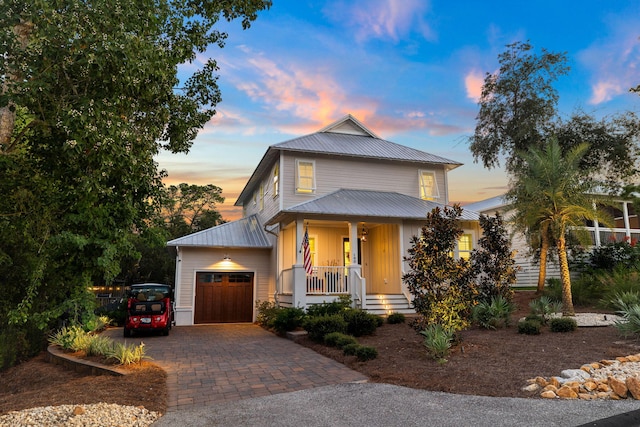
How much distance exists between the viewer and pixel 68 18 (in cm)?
444

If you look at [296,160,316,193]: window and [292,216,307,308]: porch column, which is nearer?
[292,216,307,308]: porch column

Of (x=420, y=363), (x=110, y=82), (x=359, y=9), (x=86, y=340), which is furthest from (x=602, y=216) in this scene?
(x=86, y=340)

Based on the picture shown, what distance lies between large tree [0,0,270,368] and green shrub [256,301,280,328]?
831 cm

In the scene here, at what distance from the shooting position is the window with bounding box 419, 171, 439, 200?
16.6 m

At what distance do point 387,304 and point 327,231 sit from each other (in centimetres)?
416

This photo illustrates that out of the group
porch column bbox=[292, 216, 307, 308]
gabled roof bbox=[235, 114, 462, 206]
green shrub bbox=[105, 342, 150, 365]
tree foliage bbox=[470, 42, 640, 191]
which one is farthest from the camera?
tree foliage bbox=[470, 42, 640, 191]

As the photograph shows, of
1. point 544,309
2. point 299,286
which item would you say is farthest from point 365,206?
point 544,309

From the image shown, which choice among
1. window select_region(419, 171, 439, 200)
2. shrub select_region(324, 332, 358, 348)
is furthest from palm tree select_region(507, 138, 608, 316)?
shrub select_region(324, 332, 358, 348)

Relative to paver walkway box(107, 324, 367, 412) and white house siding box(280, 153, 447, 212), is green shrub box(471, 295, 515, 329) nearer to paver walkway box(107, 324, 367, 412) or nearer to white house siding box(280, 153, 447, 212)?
paver walkway box(107, 324, 367, 412)

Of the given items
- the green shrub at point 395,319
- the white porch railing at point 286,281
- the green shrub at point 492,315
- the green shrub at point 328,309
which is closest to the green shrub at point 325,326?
the green shrub at point 328,309

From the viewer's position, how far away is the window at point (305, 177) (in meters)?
15.1

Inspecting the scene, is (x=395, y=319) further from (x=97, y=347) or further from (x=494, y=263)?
(x=97, y=347)

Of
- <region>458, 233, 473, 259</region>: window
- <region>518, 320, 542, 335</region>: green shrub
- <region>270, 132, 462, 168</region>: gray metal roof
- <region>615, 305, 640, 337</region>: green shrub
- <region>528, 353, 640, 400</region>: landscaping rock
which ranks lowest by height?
<region>528, 353, 640, 400</region>: landscaping rock

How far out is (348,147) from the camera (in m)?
16.2
